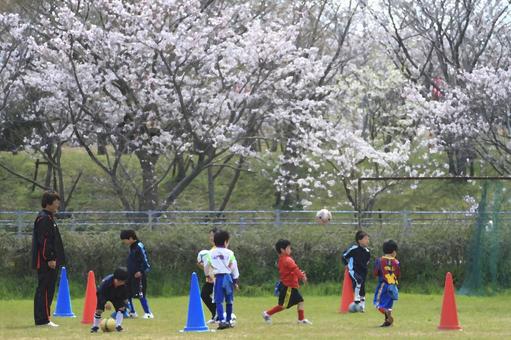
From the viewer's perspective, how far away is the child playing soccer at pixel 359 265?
54.4ft

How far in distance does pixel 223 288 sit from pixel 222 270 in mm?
245

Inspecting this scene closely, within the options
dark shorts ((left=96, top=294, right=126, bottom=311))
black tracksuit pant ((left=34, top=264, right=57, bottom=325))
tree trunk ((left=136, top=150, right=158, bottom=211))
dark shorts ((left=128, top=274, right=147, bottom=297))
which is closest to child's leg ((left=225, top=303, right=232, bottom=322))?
dark shorts ((left=96, top=294, right=126, bottom=311))

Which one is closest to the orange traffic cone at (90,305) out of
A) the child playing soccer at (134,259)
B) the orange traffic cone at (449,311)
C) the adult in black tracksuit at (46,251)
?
the child playing soccer at (134,259)

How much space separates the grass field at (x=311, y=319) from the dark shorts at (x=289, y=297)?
286 millimetres

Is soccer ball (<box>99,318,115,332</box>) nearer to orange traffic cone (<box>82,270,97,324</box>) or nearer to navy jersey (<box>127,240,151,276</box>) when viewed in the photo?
orange traffic cone (<box>82,270,97,324</box>)

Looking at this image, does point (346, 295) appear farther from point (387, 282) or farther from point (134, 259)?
point (134, 259)

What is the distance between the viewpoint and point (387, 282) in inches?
513

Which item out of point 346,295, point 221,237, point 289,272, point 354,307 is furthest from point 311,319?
point 221,237

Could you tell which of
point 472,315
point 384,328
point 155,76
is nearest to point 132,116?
point 155,76

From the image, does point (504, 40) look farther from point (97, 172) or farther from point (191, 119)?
point (97, 172)

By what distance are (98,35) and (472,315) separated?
13.8m

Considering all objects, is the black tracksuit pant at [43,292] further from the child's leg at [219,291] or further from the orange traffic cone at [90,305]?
the child's leg at [219,291]

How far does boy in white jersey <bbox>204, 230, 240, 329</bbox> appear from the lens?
41.6 feet

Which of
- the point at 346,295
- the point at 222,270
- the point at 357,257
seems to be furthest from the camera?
the point at 357,257
